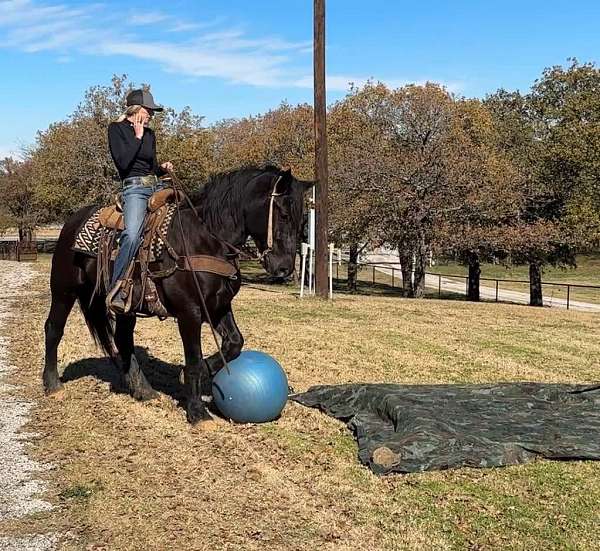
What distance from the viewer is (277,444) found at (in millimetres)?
5871

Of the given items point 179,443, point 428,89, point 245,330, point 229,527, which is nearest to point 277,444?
point 179,443

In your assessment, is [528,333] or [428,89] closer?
[528,333]

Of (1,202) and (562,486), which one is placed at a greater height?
(1,202)

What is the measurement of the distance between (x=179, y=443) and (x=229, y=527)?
176 centimetres

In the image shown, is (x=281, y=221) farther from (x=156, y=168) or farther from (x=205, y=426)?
(x=205, y=426)

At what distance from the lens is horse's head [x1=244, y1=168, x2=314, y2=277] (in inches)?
227

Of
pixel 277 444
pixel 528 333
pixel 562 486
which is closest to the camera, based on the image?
pixel 562 486

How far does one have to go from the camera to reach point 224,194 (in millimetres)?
6211

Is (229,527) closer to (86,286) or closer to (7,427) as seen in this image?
(7,427)

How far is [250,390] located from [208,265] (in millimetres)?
1210

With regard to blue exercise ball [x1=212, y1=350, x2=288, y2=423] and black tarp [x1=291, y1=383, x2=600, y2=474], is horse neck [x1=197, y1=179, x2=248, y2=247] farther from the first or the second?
black tarp [x1=291, y1=383, x2=600, y2=474]

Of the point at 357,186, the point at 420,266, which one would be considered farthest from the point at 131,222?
the point at 420,266

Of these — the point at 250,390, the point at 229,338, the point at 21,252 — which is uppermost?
the point at 21,252

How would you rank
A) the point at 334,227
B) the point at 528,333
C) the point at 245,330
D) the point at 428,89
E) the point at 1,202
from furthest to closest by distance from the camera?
the point at 1,202 < the point at 428,89 < the point at 334,227 < the point at 528,333 < the point at 245,330
